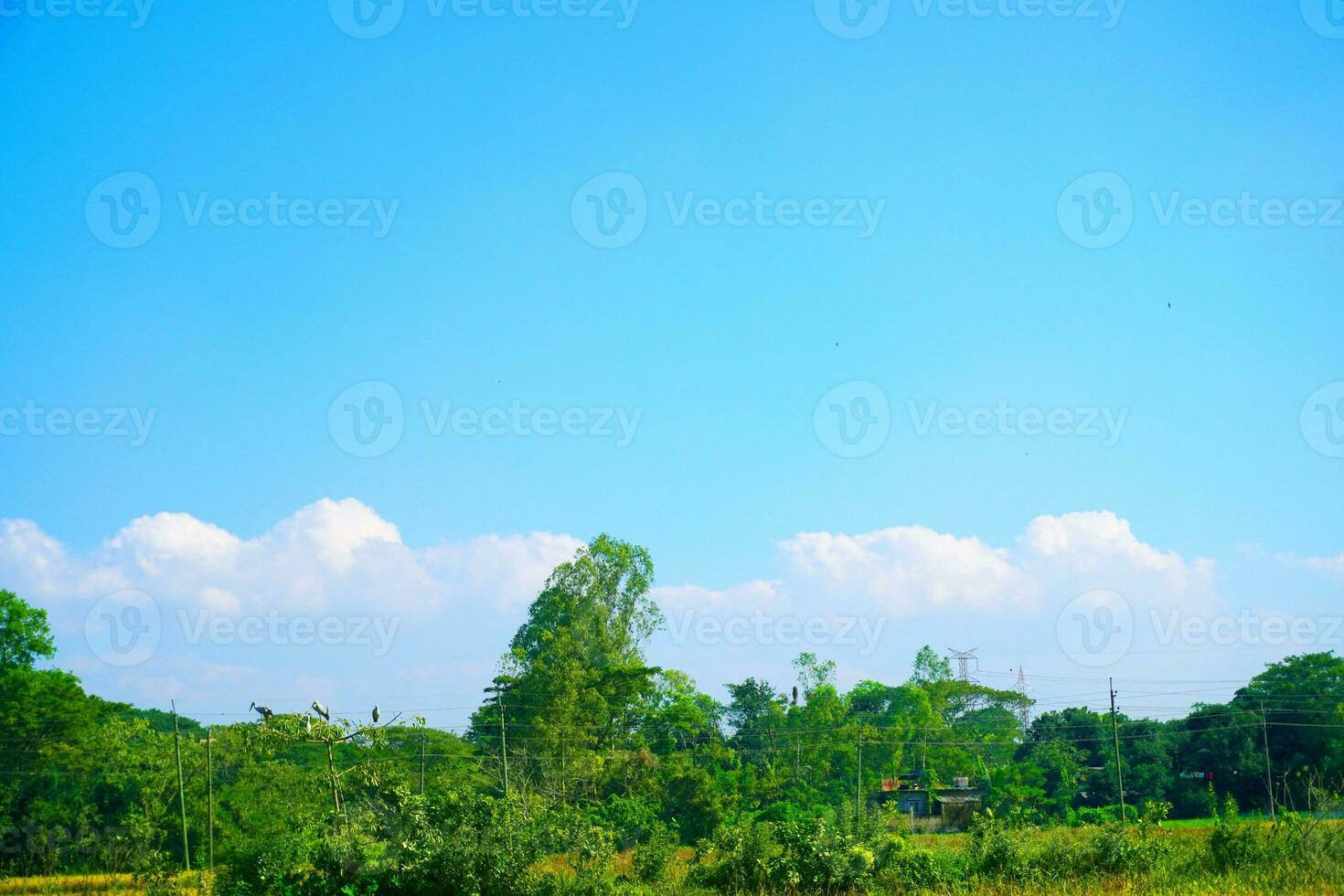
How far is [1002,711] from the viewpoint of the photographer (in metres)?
89.2

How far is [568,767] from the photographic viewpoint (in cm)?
3975

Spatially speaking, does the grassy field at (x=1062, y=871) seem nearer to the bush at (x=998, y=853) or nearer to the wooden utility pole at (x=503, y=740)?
the bush at (x=998, y=853)

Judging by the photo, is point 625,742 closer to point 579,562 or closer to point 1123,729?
point 579,562

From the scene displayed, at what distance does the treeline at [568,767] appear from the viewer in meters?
17.1

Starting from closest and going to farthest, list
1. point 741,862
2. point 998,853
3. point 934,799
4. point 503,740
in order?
point 741,862 < point 998,853 < point 503,740 < point 934,799

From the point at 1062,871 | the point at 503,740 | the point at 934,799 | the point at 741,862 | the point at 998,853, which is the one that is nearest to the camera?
the point at 741,862

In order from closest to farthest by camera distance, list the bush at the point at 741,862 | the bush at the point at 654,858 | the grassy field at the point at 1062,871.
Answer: the grassy field at the point at 1062,871
the bush at the point at 741,862
the bush at the point at 654,858

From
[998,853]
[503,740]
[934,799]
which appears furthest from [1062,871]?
[934,799]

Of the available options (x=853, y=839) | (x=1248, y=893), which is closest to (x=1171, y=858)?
(x=1248, y=893)

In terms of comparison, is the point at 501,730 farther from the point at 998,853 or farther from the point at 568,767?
the point at 998,853

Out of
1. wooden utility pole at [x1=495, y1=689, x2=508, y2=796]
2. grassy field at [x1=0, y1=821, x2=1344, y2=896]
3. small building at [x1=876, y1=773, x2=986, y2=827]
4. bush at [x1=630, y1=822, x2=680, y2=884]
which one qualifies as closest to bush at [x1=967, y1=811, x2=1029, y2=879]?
grassy field at [x1=0, y1=821, x2=1344, y2=896]

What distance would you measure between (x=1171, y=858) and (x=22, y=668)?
4312 cm

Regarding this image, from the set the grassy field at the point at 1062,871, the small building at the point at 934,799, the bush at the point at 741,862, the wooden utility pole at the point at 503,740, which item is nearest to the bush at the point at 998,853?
the grassy field at the point at 1062,871

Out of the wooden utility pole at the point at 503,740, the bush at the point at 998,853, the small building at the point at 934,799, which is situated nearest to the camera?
the bush at the point at 998,853
